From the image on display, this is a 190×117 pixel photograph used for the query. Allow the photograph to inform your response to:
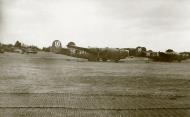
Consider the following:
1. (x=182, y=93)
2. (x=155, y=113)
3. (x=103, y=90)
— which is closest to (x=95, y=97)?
(x=103, y=90)

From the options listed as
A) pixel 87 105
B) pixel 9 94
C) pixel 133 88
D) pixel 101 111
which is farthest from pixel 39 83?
pixel 101 111

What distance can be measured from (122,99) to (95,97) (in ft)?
2.77

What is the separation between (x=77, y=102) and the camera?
9.19 meters

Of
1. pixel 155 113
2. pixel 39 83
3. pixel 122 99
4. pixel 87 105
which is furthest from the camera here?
pixel 39 83

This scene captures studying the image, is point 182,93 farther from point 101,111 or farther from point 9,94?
point 9,94

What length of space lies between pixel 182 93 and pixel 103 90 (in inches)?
111

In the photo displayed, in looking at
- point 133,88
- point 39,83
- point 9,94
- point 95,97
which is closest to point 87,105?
point 95,97

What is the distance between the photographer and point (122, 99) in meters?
9.90

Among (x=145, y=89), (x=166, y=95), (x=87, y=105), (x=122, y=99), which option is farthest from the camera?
(x=145, y=89)

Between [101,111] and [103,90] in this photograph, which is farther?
[103,90]

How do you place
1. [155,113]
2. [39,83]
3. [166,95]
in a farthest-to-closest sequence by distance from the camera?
[39,83], [166,95], [155,113]

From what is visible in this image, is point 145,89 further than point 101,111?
Yes

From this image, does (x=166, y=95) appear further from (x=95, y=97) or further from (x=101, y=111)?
(x=101, y=111)

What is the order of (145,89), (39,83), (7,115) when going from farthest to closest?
(39,83)
(145,89)
(7,115)
